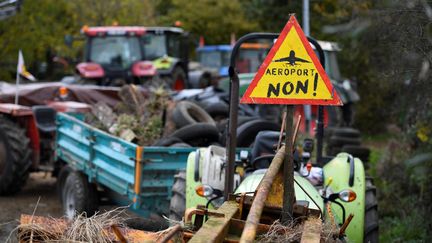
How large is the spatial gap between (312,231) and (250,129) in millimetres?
4397

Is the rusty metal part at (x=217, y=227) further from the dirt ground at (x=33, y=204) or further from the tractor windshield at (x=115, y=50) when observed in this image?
the tractor windshield at (x=115, y=50)

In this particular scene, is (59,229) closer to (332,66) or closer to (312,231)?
(312,231)

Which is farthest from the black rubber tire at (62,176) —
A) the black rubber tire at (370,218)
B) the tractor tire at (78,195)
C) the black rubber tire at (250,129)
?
the black rubber tire at (370,218)

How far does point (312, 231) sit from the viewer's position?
4754 millimetres

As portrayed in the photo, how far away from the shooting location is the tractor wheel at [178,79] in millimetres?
18511

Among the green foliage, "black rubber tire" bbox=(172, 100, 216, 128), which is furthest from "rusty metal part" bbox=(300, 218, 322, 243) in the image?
the green foliage

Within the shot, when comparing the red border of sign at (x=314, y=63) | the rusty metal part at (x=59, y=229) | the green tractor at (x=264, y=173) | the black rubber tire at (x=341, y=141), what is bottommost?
the black rubber tire at (x=341, y=141)

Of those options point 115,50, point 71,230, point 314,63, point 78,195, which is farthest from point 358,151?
point 71,230

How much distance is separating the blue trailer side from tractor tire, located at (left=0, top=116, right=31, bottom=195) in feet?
5.17

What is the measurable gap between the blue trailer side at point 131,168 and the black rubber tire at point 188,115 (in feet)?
4.26

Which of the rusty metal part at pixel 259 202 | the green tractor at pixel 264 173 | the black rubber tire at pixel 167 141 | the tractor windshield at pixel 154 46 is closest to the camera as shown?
the rusty metal part at pixel 259 202

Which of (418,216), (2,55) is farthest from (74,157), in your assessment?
(2,55)

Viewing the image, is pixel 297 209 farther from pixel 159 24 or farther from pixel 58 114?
pixel 159 24

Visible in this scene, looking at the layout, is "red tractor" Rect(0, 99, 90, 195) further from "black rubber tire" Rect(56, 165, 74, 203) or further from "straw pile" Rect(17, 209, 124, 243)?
"straw pile" Rect(17, 209, 124, 243)
